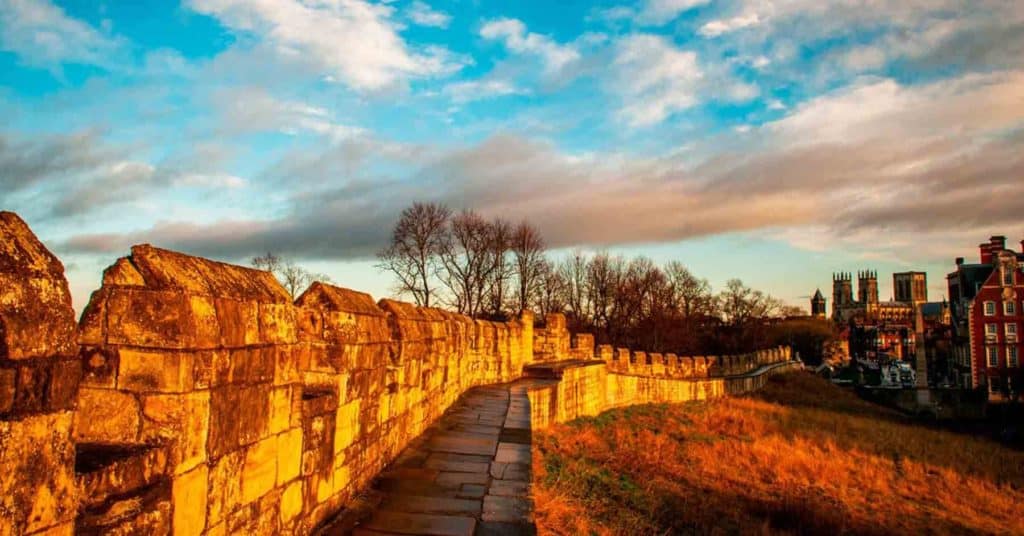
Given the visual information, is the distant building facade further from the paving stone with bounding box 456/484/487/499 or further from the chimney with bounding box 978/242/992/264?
the paving stone with bounding box 456/484/487/499

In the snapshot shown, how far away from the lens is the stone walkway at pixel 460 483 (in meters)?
4.16

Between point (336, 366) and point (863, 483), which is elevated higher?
point (336, 366)

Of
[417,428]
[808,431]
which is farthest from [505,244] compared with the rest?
[417,428]

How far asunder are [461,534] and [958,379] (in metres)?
62.6

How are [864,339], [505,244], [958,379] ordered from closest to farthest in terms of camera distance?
[505,244] < [958,379] < [864,339]

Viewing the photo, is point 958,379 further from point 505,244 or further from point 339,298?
point 339,298

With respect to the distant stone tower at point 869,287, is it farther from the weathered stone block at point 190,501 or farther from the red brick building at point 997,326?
the weathered stone block at point 190,501

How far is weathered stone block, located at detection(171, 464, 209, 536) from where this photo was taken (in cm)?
244

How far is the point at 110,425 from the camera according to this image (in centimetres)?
244

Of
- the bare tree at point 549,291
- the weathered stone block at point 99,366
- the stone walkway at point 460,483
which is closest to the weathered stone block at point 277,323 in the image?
the weathered stone block at point 99,366

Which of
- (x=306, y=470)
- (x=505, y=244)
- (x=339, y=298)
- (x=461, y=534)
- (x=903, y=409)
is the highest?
(x=505, y=244)

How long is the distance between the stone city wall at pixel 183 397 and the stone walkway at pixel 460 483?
0.94ft

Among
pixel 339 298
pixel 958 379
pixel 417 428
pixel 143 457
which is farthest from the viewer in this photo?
pixel 958 379

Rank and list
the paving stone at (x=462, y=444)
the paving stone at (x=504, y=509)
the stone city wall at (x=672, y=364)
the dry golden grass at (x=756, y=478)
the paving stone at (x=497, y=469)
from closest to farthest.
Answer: the paving stone at (x=504, y=509), the paving stone at (x=497, y=469), the paving stone at (x=462, y=444), the dry golden grass at (x=756, y=478), the stone city wall at (x=672, y=364)
